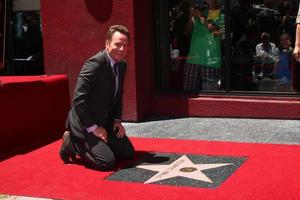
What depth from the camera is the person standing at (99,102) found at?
19.2ft

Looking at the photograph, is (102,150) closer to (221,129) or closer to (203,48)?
(221,129)

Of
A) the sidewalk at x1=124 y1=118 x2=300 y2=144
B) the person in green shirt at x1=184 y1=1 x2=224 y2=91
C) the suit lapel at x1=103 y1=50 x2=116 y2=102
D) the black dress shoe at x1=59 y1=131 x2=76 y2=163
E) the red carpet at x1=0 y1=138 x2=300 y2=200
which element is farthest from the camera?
the person in green shirt at x1=184 y1=1 x2=224 y2=91

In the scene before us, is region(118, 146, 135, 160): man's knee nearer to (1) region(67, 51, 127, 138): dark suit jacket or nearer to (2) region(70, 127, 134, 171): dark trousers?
(2) region(70, 127, 134, 171): dark trousers

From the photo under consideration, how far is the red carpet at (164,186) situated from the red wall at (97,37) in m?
1.71

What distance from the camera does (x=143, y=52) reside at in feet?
28.0

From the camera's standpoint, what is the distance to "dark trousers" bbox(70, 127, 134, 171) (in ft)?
19.2

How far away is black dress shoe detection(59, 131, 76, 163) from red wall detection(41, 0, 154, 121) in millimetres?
2295

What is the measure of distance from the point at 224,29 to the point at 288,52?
1012mm

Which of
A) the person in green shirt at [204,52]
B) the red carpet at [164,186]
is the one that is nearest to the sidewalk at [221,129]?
the red carpet at [164,186]

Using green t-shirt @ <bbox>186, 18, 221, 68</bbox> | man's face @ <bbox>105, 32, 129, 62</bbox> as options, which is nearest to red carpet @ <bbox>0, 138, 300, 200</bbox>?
man's face @ <bbox>105, 32, 129, 62</bbox>

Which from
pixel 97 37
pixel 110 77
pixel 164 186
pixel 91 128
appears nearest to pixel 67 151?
pixel 91 128

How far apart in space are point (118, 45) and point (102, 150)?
1.13 m

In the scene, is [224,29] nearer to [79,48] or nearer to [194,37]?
[194,37]

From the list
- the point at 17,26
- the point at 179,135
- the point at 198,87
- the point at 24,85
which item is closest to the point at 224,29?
the point at 198,87
